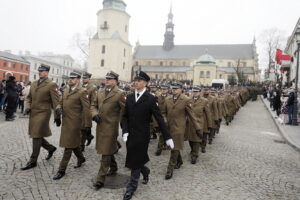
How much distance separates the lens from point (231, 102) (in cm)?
1636

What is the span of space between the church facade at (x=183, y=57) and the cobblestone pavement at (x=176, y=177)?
69.3m

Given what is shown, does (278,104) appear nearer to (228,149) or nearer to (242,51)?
(228,149)

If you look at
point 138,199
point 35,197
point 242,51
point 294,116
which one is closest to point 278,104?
point 294,116

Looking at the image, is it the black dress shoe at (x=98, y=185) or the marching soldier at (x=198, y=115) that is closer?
the black dress shoe at (x=98, y=185)

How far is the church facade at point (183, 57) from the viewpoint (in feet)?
266

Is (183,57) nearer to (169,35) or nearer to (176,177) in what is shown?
(169,35)

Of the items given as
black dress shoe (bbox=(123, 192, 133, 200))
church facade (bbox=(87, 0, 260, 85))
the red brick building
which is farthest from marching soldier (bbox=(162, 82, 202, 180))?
the red brick building

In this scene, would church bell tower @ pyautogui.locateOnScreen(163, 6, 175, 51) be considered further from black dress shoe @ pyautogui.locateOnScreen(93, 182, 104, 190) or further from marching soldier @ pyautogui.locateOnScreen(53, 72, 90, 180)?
black dress shoe @ pyautogui.locateOnScreen(93, 182, 104, 190)

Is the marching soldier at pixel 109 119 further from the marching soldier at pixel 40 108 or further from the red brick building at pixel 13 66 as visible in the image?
the red brick building at pixel 13 66

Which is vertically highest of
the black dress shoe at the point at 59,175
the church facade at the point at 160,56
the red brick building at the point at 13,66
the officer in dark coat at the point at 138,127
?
the church facade at the point at 160,56

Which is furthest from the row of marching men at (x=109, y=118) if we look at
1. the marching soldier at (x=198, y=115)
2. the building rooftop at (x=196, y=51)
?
the building rooftop at (x=196, y=51)

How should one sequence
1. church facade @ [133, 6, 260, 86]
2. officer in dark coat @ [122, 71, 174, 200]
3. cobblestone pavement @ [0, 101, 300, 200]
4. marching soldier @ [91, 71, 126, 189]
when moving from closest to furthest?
officer in dark coat @ [122, 71, 174, 200], cobblestone pavement @ [0, 101, 300, 200], marching soldier @ [91, 71, 126, 189], church facade @ [133, 6, 260, 86]

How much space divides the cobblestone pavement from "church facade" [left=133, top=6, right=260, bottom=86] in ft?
227

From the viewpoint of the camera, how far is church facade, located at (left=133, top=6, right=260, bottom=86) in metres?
81.1
